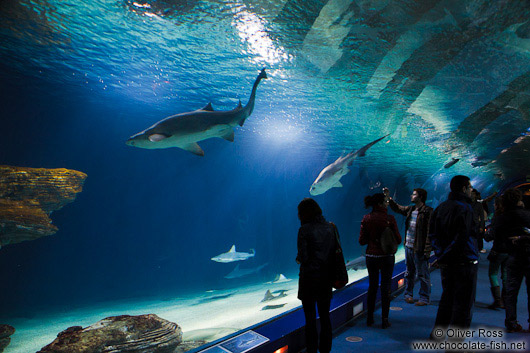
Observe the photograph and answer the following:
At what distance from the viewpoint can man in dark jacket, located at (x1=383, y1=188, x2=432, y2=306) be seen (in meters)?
5.43

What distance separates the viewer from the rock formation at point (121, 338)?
4742mm

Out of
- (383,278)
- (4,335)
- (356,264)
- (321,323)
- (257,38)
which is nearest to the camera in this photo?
(321,323)

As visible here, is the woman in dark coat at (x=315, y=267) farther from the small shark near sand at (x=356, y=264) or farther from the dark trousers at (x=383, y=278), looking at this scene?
the small shark near sand at (x=356, y=264)

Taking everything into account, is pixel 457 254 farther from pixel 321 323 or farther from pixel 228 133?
pixel 228 133

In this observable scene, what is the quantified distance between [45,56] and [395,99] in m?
14.5

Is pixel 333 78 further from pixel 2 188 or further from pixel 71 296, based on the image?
pixel 71 296

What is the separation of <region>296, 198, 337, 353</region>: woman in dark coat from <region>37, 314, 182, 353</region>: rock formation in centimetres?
344

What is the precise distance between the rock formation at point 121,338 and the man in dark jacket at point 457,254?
4883 millimetres

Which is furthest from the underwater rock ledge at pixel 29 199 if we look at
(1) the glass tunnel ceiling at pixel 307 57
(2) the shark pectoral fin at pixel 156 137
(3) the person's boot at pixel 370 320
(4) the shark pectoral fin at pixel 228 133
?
A: (3) the person's boot at pixel 370 320

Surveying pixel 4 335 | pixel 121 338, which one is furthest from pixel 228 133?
pixel 4 335

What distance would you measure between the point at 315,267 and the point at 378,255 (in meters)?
1.93

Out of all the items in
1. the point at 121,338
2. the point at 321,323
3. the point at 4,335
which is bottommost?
the point at 4,335

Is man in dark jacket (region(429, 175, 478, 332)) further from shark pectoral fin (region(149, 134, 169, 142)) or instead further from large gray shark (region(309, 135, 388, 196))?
shark pectoral fin (region(149, 134, 169, 142))

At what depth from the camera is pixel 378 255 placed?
4.45 metres
